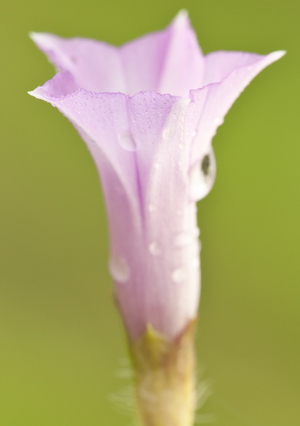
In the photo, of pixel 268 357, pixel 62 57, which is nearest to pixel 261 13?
pixel 268 357

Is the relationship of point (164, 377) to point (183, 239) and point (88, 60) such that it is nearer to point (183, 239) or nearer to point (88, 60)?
point (183, 239)

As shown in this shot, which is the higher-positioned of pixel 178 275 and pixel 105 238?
pixel 105 238

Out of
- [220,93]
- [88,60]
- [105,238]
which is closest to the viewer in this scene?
[220,93]

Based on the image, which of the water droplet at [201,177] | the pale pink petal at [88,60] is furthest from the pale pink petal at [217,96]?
the pale pink petal at [88,60]

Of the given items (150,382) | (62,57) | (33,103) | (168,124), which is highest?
(33,103)

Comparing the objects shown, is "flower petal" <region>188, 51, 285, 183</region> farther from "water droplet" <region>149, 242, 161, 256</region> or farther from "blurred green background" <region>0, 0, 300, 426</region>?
"blurred green background" <region>0, 0, 300, 426</region>

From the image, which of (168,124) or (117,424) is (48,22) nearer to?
(117,424)

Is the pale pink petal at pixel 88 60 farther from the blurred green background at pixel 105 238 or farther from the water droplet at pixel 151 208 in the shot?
the blurred green background at pixel 105 238

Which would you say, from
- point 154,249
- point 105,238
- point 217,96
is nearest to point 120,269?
point 154,249
